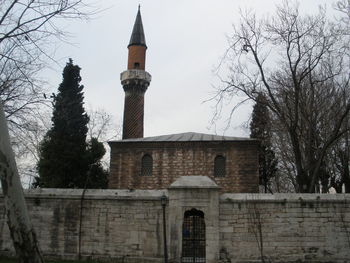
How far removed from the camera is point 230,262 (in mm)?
11359

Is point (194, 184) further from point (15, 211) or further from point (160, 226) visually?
point (15, 211)

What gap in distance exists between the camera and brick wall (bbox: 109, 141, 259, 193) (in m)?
21.6

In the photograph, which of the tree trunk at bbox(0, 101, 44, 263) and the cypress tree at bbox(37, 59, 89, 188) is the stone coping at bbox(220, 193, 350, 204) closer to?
the tree trunk at bbox(0, 101, 44, 263)

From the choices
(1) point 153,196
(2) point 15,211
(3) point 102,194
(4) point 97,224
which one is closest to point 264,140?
(1) point 153,196

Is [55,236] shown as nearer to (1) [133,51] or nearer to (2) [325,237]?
(2) [325,237]

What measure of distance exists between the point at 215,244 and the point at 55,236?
497 centimetres

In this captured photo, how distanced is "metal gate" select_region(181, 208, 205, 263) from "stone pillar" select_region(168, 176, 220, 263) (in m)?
0.34

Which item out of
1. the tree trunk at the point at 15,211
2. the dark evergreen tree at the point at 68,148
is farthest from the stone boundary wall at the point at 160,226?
the dark evergreen tree at the point at 68,148

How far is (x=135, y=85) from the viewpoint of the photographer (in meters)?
29.6

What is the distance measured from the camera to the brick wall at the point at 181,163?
21609mm

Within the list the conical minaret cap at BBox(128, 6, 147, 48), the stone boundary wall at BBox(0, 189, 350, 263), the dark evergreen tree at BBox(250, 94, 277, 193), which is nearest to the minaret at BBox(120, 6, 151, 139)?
the conical minaret cap at BBox(128, 6, 147, 48)

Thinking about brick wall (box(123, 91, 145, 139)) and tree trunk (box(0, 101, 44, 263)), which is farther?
brick wall (box(123, 91, 145, 139))

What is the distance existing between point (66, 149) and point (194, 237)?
12.7 m

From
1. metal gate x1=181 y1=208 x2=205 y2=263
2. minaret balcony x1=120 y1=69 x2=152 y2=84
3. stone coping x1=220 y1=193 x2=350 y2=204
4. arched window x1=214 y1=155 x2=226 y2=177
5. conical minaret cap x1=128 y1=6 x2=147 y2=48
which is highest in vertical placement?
conical minaret cap x1=128 y1=6 x2=147 y2=48
